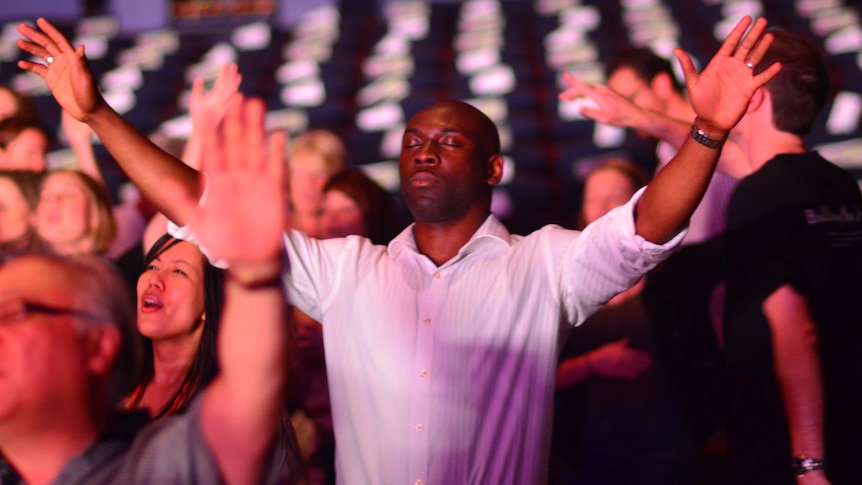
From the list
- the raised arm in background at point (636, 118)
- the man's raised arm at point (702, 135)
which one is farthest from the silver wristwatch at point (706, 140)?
the raised arm in background at point (636, 118)

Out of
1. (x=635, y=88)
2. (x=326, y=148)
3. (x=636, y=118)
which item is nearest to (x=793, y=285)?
(x=636, y=118)

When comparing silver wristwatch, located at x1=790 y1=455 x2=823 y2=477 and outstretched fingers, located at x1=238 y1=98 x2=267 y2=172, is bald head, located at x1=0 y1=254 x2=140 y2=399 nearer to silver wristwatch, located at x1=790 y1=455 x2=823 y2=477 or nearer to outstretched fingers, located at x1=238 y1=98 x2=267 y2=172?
outstretched fingers, located at x1=238 y1=98 x2=267 y2=172

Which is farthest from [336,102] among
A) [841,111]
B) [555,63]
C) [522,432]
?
[522,432]

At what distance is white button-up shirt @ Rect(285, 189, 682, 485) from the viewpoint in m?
1.38

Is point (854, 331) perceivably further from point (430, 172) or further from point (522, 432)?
point (430, 172)

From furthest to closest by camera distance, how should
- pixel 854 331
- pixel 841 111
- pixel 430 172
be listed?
pixel 841 111, pixel 854 331, pixel 430 172

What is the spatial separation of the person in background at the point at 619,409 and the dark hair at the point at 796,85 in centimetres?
56

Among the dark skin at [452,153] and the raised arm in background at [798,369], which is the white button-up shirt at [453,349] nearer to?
the dark skin at [452,153]

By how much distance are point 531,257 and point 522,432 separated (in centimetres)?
28

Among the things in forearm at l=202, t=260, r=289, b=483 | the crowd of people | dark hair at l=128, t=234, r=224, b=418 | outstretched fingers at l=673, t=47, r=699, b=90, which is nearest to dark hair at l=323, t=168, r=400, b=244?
the crowd of people

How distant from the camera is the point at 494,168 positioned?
64.8 inches

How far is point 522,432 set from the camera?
1.40 m

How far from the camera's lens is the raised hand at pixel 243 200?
851 mm

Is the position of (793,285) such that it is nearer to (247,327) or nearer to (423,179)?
(423,179)
